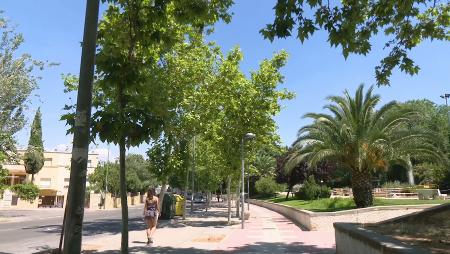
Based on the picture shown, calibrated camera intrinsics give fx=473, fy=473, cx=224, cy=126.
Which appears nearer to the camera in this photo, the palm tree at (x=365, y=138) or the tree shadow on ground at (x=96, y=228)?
the tree shadow on ground at (x=96, y=228)

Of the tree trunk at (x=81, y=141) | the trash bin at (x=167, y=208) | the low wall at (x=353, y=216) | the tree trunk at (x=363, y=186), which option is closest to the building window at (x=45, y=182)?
the trash bin at (x=167, y=208)

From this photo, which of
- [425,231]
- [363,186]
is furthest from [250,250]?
[363,186]

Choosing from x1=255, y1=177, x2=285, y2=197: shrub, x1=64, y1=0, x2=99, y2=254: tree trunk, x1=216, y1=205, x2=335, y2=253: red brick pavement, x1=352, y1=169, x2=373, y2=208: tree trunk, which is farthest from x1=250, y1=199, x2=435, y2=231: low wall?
x1=255, y1=177, x2=285, y2=197: shrub

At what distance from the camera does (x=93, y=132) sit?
7.02 metres

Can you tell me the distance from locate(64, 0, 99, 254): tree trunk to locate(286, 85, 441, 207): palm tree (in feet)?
62.3

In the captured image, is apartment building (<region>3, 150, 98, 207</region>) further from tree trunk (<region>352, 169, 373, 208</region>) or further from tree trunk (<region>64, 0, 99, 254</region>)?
tree trunk (<region>64, 0, 99, 254</region>)

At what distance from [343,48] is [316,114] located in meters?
16.7

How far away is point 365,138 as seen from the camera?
2272 centimetres

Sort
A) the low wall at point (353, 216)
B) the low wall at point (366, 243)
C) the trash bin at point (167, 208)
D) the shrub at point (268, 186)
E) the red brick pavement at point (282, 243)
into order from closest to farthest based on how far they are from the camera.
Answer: the low wall at point (366, 243)
the red brick pavement at point (282, 243)
the low wall at point (353, 216)
the trash bin at point (167, 208)
the shrub at point (268, 186)

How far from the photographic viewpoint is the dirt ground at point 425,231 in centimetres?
866

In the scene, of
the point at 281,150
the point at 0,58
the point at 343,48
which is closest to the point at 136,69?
the point at 343,48

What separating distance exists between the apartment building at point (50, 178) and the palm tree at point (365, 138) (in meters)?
44.9

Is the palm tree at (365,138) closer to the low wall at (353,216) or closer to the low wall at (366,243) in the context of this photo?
the low wall at (353,216)

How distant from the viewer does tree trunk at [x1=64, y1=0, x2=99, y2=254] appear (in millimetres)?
5004
